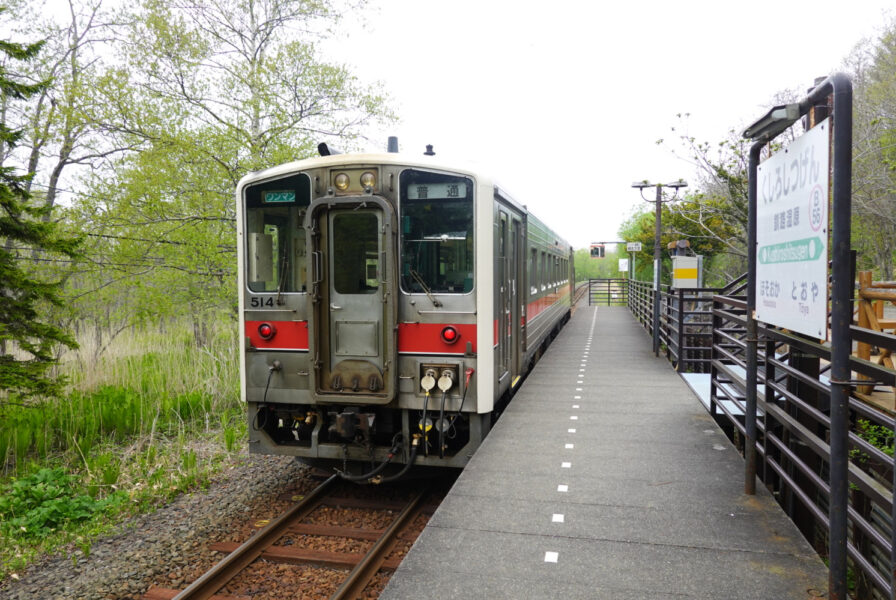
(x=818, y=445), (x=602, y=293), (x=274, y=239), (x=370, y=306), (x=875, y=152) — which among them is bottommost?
(x=818, y=445)

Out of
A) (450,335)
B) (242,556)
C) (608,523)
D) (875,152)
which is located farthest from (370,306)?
(875,152)

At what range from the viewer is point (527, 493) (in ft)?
14.2

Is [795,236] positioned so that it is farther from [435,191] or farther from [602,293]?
[602,293]

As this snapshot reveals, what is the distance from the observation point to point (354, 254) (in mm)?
5426

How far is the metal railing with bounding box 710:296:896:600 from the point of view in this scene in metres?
2.49

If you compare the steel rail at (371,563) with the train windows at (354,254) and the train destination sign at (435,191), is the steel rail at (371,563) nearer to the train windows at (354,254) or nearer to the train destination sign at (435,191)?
the train windows at (354,254)

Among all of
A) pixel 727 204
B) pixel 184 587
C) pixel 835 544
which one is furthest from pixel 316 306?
pixel 727 204

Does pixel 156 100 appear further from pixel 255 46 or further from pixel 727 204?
pixel 727 204

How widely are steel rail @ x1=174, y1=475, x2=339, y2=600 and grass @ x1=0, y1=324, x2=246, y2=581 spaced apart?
47.5 inches

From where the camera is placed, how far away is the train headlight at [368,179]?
5320 millimetres

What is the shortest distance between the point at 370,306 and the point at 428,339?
56cm

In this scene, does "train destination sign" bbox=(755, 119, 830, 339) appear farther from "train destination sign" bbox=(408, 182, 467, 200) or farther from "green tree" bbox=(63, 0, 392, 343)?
"green tree" bbox=(63, 0, 392, 343)

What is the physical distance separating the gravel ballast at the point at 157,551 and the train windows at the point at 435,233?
2439mm

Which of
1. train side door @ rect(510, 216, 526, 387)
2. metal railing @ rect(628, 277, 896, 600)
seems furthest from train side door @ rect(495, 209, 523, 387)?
metal railing @ rect(628, 277, 896, 600)
